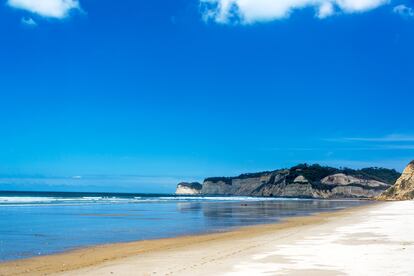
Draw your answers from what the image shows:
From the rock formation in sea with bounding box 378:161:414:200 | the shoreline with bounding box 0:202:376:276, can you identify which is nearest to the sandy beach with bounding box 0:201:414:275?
the shoreline with bounding box 0:202:376:276

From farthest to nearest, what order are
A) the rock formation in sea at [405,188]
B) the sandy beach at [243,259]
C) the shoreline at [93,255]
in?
1. the rock formation in sea at [405,188]
2. the shoreline at [93,255]
3. the sandy beach at [243,259]

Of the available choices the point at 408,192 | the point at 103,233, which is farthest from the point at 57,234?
the point at 408,192

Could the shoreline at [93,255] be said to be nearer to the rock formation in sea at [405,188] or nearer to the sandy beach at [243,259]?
the sandy beach at [243,259]

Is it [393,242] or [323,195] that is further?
[323,195]

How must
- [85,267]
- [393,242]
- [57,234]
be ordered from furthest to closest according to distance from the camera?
[57,234] < [393,242] < [85,267]

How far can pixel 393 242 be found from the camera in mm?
17344

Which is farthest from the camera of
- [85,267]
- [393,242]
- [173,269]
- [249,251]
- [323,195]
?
[323,195]

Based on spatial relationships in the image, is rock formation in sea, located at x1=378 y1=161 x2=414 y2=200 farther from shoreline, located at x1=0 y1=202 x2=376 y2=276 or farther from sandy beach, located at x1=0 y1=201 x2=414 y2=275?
shoreline, located at x1=0 y1=202 x2=376 y2=276

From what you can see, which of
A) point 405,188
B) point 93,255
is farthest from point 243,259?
point 405,188

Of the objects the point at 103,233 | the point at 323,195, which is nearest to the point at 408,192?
the point at 323,195

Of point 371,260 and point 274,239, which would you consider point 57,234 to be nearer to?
point 274,239

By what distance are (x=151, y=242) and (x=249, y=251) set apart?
596cm

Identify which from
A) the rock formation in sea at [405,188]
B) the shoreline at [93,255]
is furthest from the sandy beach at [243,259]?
the rock formation in sea at [405,188]

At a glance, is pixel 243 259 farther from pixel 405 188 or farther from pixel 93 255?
pixel 405 188
